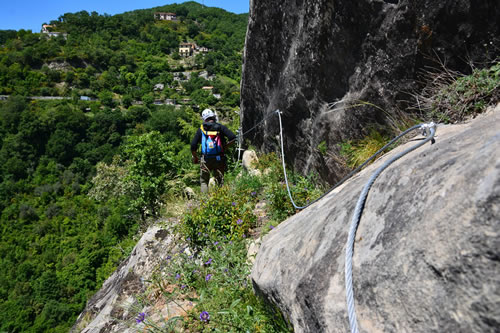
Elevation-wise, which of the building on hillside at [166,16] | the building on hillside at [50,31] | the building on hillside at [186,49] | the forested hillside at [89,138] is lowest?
the forested hillside at [89,138]

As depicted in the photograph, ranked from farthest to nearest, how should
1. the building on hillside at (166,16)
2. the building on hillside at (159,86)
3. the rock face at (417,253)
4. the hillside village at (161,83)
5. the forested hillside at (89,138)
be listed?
the building on hillside at (166,16) → the building on hillside at (159,86) → the hillside village at (161,83) → the forested hillside at (89,138) → the rock face at (417,253)

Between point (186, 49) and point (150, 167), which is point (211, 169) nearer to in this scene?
point (150, 167)

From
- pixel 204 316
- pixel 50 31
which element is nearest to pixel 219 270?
pixel 204 316

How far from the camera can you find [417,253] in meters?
1.42

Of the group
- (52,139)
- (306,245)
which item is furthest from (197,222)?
(52,139)

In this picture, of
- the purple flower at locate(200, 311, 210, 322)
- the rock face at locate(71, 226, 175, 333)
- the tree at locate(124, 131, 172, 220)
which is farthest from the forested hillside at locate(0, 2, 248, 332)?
the purple flower at locate(200, 311, 210, 322)

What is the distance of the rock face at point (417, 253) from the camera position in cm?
119

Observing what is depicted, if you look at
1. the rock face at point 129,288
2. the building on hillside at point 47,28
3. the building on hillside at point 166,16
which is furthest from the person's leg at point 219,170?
the building on hillside at point 166,16

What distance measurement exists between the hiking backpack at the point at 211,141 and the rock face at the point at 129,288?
69.5 inches

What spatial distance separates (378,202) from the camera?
187 centimetres

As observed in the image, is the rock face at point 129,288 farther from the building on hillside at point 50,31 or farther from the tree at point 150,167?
the building on hillside at point 50,31

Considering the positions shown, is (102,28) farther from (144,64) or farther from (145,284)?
(145,284)

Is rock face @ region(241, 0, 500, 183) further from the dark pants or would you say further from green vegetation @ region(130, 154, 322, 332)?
the dark pants

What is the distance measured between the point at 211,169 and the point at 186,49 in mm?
153809
